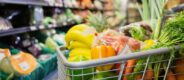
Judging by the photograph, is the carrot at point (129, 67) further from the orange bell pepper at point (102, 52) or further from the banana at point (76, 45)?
the banana at point (76, 45)

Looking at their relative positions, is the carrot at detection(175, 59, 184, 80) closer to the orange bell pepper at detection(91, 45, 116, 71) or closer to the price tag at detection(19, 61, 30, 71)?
the orange bell pepper at detection(91, 45, 116, 71)

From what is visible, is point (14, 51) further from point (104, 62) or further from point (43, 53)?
point (104, 62)

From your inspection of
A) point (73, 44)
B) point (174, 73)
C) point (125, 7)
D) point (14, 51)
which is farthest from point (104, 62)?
point (125, 7)

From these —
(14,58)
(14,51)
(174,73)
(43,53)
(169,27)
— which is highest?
(169,27)

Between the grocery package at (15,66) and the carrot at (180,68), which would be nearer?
the carrot at (180,68)

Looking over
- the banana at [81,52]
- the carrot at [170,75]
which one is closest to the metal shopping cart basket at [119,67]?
the carrot at [170,75]

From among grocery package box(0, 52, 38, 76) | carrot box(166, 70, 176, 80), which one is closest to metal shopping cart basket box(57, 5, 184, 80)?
carrot box(166, 70, 176, 80)

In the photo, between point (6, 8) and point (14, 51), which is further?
point (6, 8)

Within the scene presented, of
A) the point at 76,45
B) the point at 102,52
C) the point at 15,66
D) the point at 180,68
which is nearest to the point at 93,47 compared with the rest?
the point at 102,52

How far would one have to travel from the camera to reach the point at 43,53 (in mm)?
A: 3516

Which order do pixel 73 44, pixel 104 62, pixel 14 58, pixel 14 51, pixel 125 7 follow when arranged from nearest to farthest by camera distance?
1. pixel 104 62
2. pixel 73 44
3. pixel 14 58
4. pixel 14 51
5. pixel 125 7

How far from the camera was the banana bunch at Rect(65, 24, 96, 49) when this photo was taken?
1184mm

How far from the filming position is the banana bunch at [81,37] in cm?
118

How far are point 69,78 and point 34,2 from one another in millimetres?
2425
